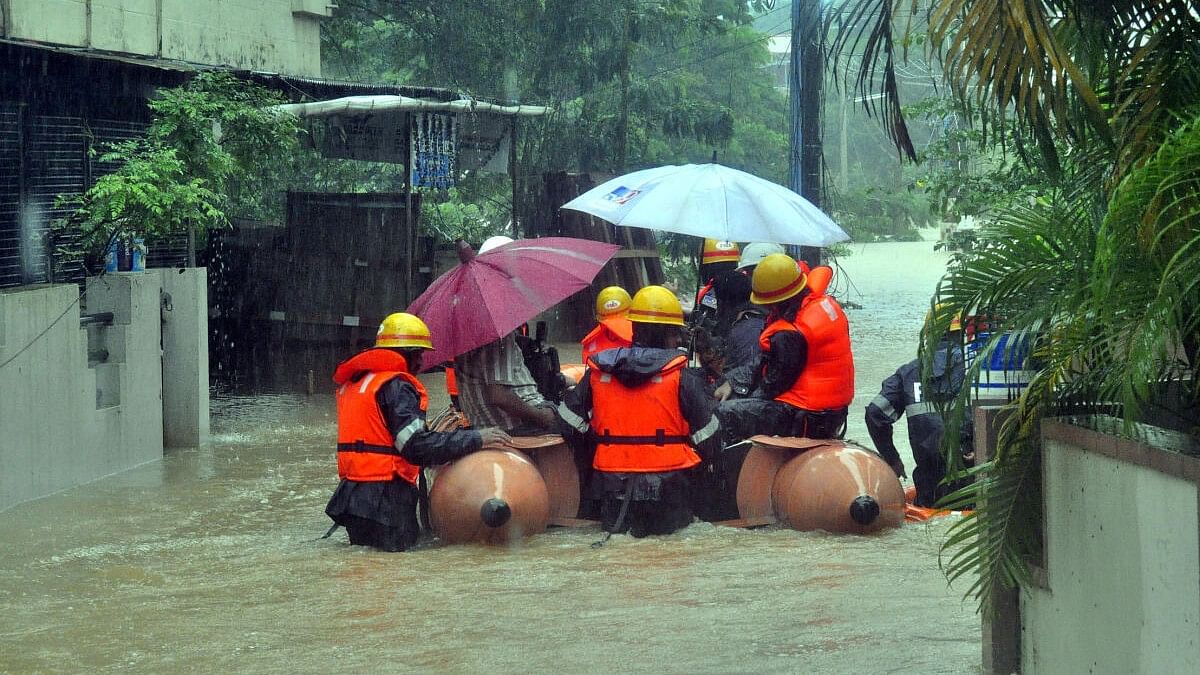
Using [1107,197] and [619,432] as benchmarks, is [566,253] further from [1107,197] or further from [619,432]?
[1107,197]

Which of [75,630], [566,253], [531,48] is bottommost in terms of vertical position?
[75,630]

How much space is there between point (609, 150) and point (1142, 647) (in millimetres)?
20369

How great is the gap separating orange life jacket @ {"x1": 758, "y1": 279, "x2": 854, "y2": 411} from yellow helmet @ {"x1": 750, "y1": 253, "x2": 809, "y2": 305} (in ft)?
0.48

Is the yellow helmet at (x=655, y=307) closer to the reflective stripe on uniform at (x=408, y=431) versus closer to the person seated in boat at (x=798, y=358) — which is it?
→ the person seated in boat at (x=798, y=358)

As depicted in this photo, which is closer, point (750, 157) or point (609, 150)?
point (609, 150)

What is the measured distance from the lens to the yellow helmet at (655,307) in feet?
28.5

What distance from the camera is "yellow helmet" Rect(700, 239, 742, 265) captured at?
1218cm

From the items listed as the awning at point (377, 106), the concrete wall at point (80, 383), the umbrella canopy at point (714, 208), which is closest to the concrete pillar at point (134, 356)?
the concrete wall at point (80, 383)

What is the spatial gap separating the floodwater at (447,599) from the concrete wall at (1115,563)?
1.10 m

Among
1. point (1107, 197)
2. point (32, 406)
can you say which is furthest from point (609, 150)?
point (1107, 197)

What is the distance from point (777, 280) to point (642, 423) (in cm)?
135

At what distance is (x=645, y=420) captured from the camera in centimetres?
859

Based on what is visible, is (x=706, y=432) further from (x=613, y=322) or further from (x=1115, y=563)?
(x=1115, y=563)

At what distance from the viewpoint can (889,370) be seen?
18.1 metres
